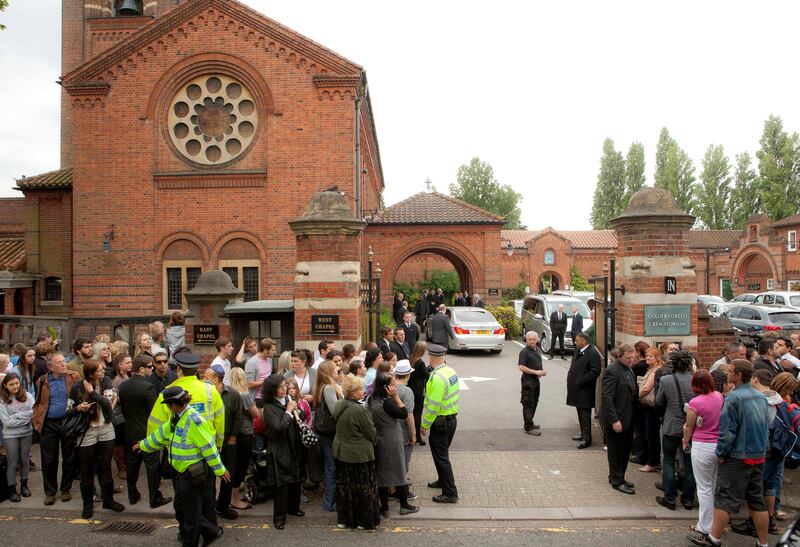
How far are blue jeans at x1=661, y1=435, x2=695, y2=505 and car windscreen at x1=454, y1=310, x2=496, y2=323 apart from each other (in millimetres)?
11967

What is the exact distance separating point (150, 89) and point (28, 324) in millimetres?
9402

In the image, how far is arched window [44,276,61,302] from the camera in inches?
822

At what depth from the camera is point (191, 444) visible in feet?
17.6

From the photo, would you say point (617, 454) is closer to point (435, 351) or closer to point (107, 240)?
point (435, 351)

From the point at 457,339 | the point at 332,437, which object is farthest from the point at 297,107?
the point at 332,437

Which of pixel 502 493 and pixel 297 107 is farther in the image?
pixel 297 107

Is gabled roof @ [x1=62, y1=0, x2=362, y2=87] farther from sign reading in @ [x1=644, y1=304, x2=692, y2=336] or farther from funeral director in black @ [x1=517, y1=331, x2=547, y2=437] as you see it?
sign reading in @ [x1=644, y1=304, x2=692, y2=336]

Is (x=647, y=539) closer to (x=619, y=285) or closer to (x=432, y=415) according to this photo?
(x=432, y=415)

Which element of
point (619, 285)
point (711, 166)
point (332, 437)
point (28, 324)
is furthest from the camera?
point (711, 166)

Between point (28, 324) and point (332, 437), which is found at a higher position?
point (28, 324)

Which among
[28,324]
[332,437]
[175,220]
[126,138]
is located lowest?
[332,437]

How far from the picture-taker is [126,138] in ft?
62.5

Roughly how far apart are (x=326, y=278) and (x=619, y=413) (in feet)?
15.5

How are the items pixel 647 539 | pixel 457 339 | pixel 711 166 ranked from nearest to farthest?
1. pixel 647 539
2. pixel 457 339
3. pixel 711 166
